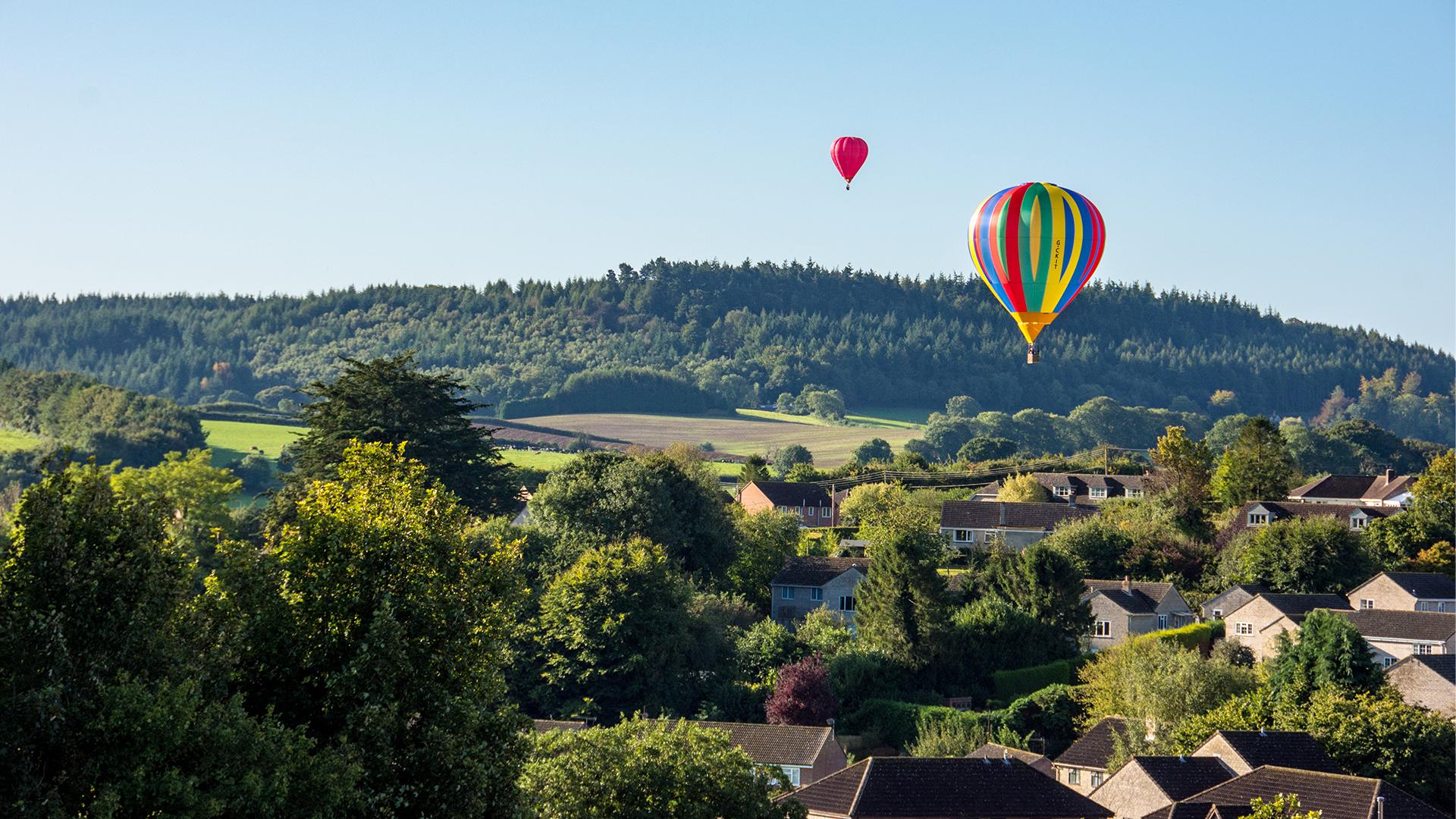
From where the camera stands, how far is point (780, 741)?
1913 inches

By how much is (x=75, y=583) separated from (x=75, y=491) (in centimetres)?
102

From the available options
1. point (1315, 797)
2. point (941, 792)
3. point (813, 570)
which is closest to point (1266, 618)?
point (813, 570)

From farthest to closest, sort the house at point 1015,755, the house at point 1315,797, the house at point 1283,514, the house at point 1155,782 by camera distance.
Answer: the house at point 1283,514 < the house at point 1015,755 < the house at point 1155,782 < the house at point 1315,797

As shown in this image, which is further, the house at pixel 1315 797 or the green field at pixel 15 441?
the green field at pixel 15 441

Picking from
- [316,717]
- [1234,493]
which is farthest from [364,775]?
[1234,493]

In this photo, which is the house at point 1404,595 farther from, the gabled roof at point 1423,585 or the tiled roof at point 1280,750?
the tiled roof at point 1280,750

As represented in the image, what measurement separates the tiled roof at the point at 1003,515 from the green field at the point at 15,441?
6120 centimetres

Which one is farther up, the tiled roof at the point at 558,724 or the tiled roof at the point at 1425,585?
the tiled roof at the point at 1425,585


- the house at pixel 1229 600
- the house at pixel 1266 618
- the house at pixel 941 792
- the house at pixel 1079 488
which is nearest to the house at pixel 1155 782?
the house at pixel 941 792

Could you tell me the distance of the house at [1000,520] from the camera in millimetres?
83812

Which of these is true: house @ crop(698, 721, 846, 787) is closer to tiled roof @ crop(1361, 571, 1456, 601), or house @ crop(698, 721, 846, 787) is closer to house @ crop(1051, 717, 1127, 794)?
house @ crop(1051, 717, 1127, 794)

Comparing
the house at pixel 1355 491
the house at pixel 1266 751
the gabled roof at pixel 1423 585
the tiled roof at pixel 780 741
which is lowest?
the tiled roof at pixel 780 741

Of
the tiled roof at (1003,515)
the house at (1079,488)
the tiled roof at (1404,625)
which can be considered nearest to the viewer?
the tiled roof at (1404,625)

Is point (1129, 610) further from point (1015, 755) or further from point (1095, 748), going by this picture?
point (1015, 755)
